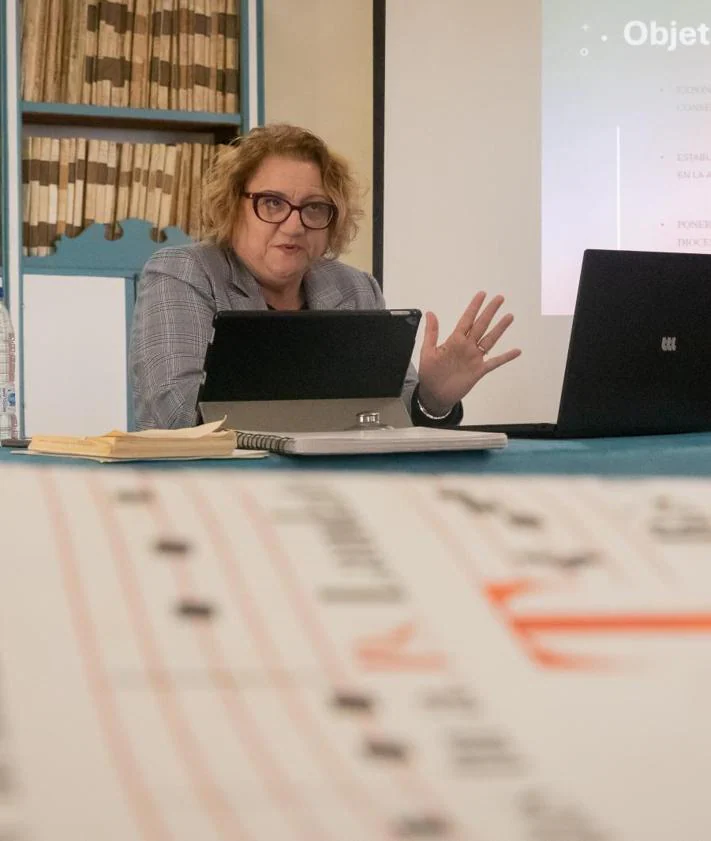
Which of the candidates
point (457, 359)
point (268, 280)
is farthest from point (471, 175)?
point (457, 359)

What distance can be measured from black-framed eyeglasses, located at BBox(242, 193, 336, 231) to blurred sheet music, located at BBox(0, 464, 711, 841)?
191 centimetres

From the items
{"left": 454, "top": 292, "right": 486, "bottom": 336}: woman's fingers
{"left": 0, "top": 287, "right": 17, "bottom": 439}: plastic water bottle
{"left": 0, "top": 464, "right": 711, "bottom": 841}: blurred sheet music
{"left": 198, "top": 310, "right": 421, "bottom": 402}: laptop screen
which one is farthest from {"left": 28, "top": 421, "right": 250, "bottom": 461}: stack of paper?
{"left": 0, "top": 464, "right": 711, "bottom": 841}: blurred sheet music

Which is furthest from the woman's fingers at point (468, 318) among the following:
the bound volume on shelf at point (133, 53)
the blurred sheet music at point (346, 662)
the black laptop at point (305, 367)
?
the blurred sheet music at point (346, 662)

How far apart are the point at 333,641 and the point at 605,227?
320cm

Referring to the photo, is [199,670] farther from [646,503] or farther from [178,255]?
[178,255]

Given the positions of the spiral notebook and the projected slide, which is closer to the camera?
the spiral notebook

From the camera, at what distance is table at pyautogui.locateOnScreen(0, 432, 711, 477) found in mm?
1299

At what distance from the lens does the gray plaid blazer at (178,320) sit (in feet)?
6.19

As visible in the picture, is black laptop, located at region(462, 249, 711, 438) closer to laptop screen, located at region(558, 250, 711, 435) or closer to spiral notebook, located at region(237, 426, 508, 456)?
laptop screen, located at region(558, 250, 711, 435)

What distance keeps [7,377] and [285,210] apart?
71cm

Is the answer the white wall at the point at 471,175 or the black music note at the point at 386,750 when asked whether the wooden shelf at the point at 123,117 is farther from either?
the black music note at the point at 386,750

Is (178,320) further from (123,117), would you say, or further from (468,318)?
(123,117)

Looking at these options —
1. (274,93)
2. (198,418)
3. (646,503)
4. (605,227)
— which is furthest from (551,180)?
(646,503)

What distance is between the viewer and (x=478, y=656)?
19 centimetres
